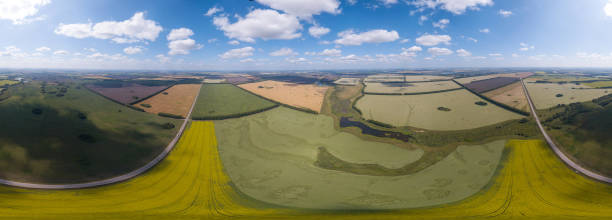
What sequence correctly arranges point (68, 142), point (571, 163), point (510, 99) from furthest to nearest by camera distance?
1. point (510, 99)
2. point (68, 142)
3. point (571, 163)

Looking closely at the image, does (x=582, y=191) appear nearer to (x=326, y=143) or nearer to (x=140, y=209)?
(x=326, y=143)

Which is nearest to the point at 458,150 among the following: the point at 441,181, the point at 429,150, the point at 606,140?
the point at 429,150

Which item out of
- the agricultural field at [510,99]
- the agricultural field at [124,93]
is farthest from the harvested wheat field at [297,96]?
the agricultural field at [510,99]

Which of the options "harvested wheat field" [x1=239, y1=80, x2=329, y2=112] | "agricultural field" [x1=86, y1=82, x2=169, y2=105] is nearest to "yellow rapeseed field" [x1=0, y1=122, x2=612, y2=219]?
"harvested wheat field" [x1=239, y1=80, x2=329, y2=112]

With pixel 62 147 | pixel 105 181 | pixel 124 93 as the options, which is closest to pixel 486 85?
pixel 105 181

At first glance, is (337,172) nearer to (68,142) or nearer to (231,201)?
(231,201)

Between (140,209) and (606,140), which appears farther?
(606,140)
